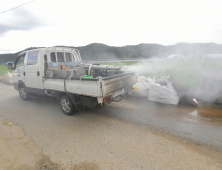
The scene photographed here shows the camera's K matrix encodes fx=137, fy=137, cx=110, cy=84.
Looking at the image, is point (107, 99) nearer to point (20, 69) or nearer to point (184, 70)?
point (20, 69)

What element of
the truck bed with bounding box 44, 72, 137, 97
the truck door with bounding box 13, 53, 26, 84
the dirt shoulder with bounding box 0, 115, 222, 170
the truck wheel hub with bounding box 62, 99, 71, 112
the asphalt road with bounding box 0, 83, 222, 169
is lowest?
the dirt shoulder with bounding box 0, 115, 222, 170

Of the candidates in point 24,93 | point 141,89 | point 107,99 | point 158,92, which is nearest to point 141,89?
point 141,89

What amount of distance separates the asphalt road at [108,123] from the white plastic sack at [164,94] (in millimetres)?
259

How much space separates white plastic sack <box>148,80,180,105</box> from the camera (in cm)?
483

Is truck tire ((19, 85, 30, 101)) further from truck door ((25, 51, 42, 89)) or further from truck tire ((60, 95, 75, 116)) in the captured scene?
Result: truck tire ((60, 95, 75, 116))

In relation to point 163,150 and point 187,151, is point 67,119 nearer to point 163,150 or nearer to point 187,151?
point 163,150

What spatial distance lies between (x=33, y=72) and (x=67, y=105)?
6.63 feet

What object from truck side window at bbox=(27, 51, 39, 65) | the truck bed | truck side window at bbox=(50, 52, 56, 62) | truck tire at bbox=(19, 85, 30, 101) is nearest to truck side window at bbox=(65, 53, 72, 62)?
truck side window at bbox=(50, 52, 56, 62)

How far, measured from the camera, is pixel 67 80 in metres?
3.97

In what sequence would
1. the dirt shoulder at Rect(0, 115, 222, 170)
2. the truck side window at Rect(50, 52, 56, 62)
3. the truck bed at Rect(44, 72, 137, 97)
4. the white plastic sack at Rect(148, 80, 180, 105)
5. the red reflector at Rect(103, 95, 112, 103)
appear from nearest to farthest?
the dirt shoulder at Rect(0, 115, 222, 170)
the truck bed at Rect(44, 72, 137, 97)
the red reflector at Rect(103, 95, 112, 103)
the white plastic sack at Rect(148, 80, 180, 105)
the truck side window at Rect(50, 52, 56, 62)

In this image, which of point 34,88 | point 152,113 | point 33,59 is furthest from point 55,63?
point 152,113

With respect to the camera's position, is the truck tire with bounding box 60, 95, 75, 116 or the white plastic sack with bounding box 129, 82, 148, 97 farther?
the white plastic sack with bounding box 129, 82, 148, 97

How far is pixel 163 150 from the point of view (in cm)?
253

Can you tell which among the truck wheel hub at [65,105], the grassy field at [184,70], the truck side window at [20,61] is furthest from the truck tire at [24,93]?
the grassy field at [184,70]
